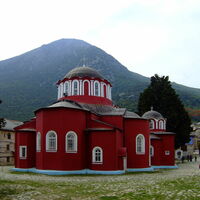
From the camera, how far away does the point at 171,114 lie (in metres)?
38.9

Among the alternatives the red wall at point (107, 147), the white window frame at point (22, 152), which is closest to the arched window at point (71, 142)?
the red wall at point (107, 147)

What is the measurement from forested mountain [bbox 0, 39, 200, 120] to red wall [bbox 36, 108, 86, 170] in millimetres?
44849

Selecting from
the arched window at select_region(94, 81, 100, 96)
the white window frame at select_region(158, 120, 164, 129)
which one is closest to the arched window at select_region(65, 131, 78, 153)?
the arched window at select_region(94, 81, 100, 96)

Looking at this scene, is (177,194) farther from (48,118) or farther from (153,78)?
(153,78)

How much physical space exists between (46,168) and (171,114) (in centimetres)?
2350

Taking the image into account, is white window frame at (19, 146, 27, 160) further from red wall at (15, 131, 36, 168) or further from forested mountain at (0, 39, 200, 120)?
forested mountain at (0, 39, 200, 120)

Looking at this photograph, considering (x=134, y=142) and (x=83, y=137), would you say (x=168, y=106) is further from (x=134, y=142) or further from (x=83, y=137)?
(x=83, y=137)

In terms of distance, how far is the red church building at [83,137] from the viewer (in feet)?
67.4

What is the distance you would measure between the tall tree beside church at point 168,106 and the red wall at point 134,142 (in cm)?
1528

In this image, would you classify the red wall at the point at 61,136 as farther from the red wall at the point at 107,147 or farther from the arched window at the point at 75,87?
the arched window at the point at 75,87

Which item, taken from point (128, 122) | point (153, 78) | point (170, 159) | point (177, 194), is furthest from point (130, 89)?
point (177, 194)

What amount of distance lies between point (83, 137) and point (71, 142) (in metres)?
1.16

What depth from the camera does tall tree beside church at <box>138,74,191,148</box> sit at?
128 ft

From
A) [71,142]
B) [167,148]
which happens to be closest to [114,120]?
[71,142]
